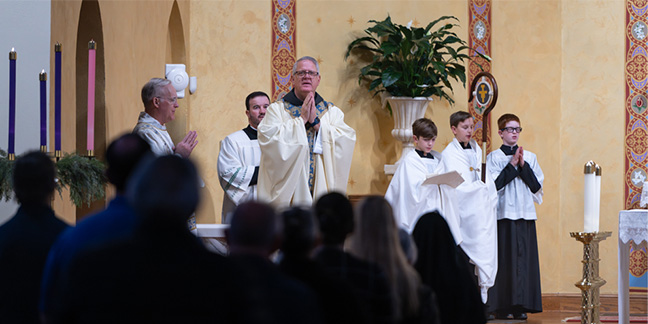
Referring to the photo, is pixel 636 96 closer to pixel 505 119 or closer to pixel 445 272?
pixel 505 119

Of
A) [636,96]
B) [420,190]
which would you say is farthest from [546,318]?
[636,96]

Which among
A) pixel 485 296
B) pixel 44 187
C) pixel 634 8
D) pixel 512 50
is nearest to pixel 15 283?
pixel 44 187

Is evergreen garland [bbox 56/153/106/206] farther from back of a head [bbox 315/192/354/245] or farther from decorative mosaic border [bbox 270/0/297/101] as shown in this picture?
decorative mosaic border [bbox 270/0/297/101]

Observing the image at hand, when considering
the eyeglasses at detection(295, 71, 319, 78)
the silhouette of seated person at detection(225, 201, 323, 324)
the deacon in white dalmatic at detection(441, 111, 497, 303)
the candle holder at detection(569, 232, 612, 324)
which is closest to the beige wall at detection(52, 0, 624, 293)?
the deacon in white dalmatic at detection(441, 111, 497, 303)

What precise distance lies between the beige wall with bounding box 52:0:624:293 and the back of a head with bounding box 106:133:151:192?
6.01 metres

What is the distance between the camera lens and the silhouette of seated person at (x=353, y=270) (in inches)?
92.0

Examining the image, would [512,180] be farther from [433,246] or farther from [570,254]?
[433,246]

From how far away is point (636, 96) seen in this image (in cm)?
915

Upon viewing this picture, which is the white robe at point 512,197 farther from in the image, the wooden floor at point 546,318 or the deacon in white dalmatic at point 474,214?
the wooden floor at point 546,318

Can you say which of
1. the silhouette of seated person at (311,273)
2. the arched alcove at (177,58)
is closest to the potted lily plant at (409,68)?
the arched alcove at (177,58)

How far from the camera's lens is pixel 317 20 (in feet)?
28.8

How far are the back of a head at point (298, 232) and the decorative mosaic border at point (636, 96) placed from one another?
767 cm

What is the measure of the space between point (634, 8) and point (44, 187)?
803cm

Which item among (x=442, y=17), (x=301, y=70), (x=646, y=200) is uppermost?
(x=442, y=17)
